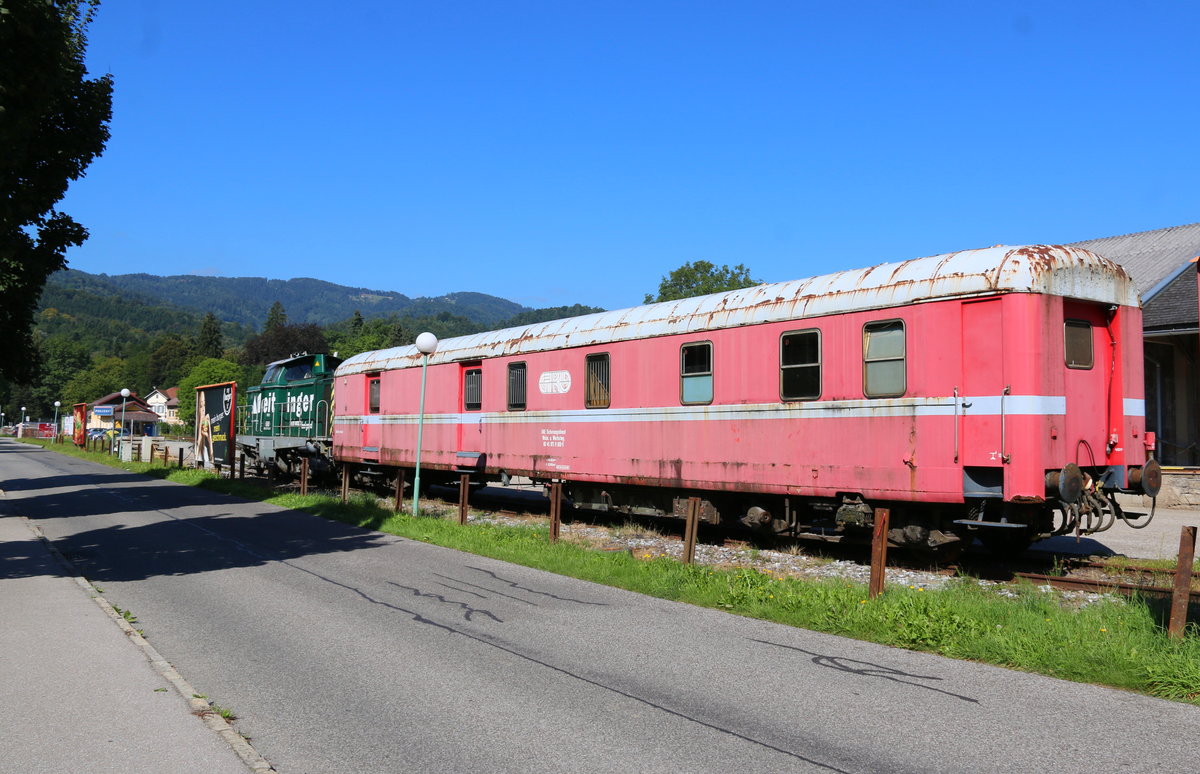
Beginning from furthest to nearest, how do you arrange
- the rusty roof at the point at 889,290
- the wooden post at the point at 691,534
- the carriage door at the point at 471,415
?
the carriage door at the point at 471,415 < the wooden post at the point at 691,534 < the rusty roof at the point at 889,290

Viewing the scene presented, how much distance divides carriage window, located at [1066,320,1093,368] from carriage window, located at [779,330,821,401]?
2982mm

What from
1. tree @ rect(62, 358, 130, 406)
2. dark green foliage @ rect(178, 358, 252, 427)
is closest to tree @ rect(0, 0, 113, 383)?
dark green foliage @ rect(178, 358, 252, 427)

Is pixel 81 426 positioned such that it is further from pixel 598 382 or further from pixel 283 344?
pixel 283 344

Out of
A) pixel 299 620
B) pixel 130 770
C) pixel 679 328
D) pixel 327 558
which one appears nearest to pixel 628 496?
pixel 679 328

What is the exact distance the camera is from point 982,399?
10.2 metres

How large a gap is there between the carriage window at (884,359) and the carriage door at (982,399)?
0.81 metres

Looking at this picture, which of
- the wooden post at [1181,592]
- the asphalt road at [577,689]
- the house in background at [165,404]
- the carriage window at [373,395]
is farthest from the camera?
the house in background at [165,404]

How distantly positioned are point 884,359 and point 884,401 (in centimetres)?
53

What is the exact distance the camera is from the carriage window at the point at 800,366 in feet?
39.2

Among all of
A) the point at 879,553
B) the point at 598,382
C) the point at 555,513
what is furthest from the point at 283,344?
the point at 879,553

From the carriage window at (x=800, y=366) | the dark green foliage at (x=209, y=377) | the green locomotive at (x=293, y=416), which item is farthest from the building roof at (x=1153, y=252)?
the dark green foliage at (x=209, y=377)

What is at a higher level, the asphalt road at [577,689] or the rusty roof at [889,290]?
the rusty roof at [889,290]

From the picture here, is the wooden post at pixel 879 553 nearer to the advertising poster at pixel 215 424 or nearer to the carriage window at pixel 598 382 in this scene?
the carriage window at pixel 598 382

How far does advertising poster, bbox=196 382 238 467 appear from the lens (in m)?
30.7
